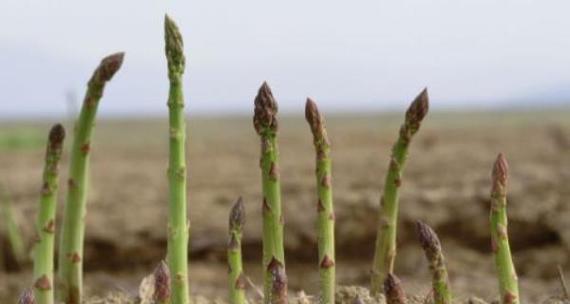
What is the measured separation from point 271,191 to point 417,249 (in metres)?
5.68

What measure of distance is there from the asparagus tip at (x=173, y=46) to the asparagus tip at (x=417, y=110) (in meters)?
0.59

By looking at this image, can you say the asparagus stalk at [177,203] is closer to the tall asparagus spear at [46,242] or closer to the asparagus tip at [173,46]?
the asparagus tip at [173,46]

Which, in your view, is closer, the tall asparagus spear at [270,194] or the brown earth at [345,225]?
the tall asparagus spear at [270,194]

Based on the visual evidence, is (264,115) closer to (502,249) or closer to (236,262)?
(236,262)

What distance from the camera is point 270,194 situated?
2.23 m

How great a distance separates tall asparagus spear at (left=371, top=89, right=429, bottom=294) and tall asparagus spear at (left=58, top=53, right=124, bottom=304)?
0.80 m

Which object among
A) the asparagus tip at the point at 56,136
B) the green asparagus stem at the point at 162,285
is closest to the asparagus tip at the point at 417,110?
the green asparagus stem at the point at 162,285

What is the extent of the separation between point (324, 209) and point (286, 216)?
5787 mm

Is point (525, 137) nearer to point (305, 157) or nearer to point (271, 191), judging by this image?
point (305, 157)

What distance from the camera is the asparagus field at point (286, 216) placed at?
2.31 m

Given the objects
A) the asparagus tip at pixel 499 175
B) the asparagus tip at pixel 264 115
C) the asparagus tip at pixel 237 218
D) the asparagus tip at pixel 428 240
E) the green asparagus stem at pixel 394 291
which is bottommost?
the green asparagus stem at pixel 394 291

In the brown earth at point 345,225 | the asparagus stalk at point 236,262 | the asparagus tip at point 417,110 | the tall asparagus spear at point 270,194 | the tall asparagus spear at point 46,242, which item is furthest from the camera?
the brown earth at point 345,225

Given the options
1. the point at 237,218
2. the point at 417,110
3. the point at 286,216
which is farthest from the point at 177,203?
the point at 286,216

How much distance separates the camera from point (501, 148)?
45.9ft
